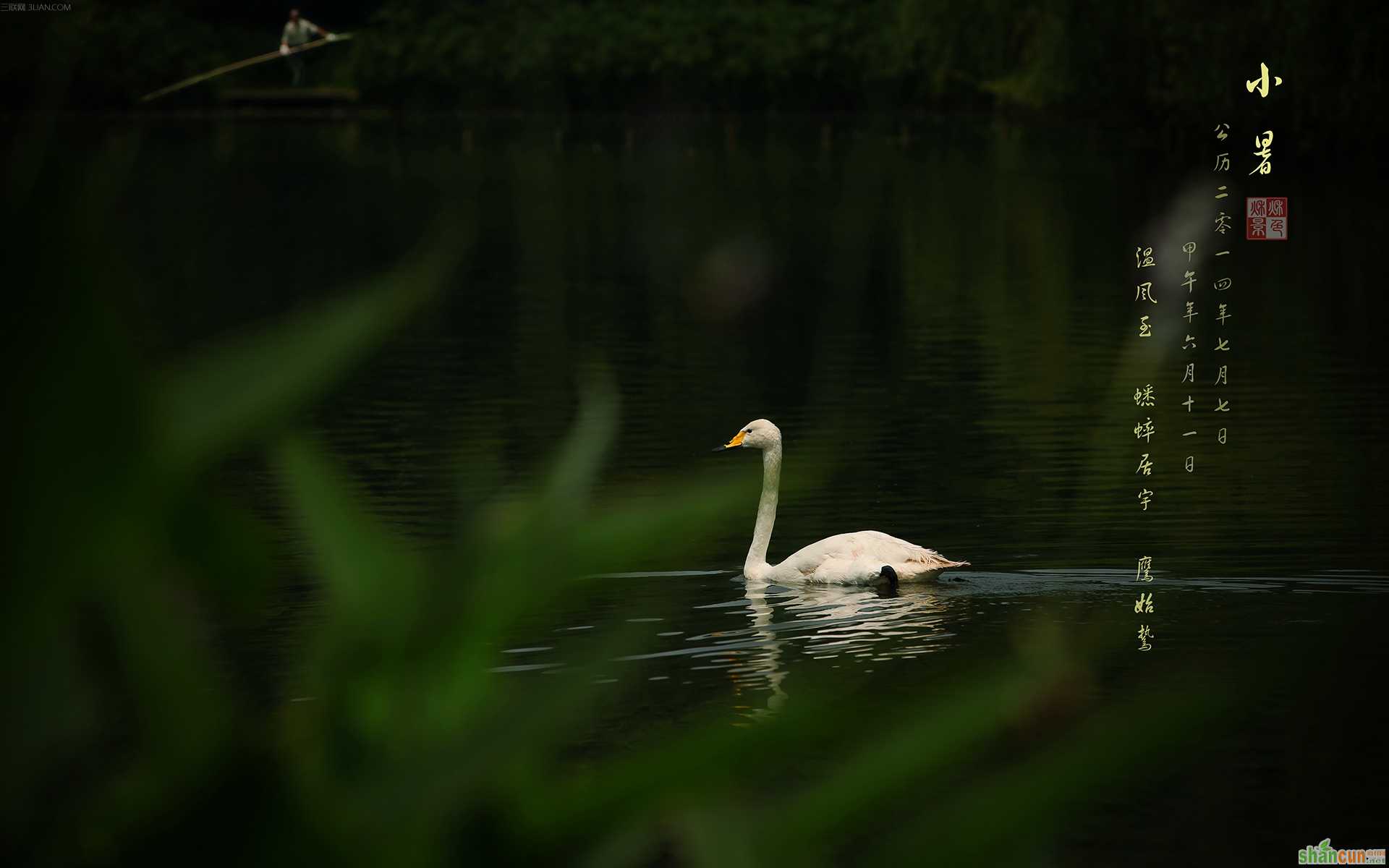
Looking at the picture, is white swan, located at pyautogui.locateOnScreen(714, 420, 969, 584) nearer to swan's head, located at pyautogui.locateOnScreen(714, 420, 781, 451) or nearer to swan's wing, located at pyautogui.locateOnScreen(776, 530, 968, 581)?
swan's wing, located at pyautogui.locateOnScreen(776, 530, 968, 581)

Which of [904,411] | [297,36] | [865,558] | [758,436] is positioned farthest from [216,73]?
[297,36]

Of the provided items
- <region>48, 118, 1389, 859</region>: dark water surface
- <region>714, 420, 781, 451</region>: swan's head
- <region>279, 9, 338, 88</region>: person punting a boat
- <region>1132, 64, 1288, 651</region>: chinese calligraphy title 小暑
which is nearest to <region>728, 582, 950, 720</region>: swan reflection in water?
<region>48, 118, 1389, 859</region>: dark water surface

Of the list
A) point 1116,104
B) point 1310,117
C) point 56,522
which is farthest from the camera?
point 1116,104

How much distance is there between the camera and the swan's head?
12.6 m

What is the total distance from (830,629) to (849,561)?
0.71 meters

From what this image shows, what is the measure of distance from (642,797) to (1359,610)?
10274 millimetres

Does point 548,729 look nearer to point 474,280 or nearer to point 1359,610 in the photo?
point 1359,610

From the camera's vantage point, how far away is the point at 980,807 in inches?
27.7

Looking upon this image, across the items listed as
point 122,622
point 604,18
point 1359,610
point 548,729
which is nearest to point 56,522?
point 122,622

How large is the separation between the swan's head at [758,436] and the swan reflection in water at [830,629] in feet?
4.31

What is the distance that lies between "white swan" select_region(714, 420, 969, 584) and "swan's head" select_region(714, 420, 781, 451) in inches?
34.4

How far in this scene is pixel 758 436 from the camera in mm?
12758

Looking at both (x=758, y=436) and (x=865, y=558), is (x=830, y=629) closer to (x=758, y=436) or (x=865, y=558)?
(x=865, y=558)

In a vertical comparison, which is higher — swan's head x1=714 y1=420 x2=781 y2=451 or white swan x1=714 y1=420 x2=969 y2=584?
swan's head x1=714 y1=420 x2=781 y2=451
